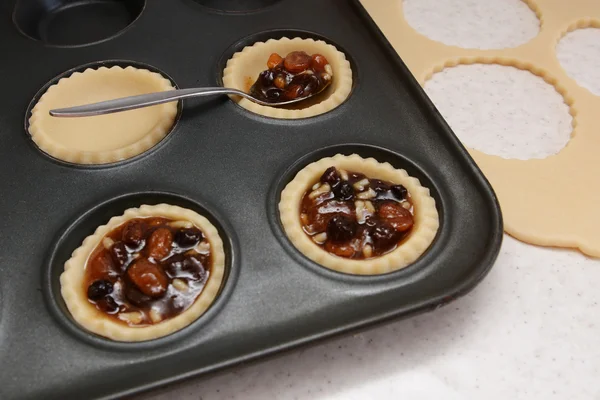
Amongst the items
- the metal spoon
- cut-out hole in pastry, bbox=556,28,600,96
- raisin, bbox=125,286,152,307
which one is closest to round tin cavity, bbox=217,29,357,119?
the metal spoon

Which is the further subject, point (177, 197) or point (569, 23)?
point (569, 23)

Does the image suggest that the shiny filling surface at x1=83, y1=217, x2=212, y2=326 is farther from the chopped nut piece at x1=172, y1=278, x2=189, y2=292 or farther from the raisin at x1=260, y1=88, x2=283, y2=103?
the raisin at x1=260, y1=88, x2=283, y2=103

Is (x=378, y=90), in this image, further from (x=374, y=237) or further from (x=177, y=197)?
(x=177, y=197)

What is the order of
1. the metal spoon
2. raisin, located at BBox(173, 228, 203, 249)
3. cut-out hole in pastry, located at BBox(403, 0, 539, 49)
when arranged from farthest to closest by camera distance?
cut-out hole in pastry, located at BBox(403, 0, 539, 49), the metal spoon, raisin, located at BBox(173, 228, 203, 249)

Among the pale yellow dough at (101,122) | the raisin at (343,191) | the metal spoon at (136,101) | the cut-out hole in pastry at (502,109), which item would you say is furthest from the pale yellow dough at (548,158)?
the pale yellow dough at (101,122)

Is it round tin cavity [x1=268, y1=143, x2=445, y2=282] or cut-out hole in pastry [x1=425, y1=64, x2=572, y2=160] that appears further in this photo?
cut-out hole in pastry [x1=425, y1=64, x2=572, y2=160]

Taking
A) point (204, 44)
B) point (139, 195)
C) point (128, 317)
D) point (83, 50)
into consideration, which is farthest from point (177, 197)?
point (83, 50)

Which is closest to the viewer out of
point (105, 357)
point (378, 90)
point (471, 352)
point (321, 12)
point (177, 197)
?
point (105, 357)
